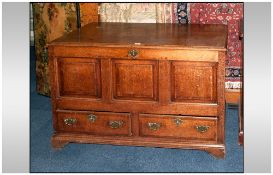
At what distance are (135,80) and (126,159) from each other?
0.50 meters

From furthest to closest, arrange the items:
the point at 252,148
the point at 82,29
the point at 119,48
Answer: the point at 82,29 → the point at 119,48 → the point at 252,148

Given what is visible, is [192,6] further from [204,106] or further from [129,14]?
[204,106]

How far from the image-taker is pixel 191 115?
8.98 ft

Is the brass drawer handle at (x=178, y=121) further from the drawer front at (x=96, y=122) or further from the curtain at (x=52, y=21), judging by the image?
the curtain at (x=52, y=21)

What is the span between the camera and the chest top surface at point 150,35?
2.65 m

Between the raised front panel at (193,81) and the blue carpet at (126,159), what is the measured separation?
0.39 m

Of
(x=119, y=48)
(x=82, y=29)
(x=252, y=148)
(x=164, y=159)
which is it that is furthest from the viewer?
(x=82, y=29)

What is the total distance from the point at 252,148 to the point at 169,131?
0.60 metres

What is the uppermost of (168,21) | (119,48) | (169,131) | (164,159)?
(168,21)

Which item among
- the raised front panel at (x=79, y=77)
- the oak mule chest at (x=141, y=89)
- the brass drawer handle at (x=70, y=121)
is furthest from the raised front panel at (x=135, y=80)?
the brass drawer handle at (x=70, y=121)

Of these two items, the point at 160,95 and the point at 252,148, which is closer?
the point at 252,148

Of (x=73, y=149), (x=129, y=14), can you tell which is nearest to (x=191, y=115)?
(x=73, y=149)

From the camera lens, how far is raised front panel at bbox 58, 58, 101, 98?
2.75 metres

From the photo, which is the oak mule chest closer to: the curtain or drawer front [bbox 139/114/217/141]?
drawer front [bbox 139/114/217/141]
